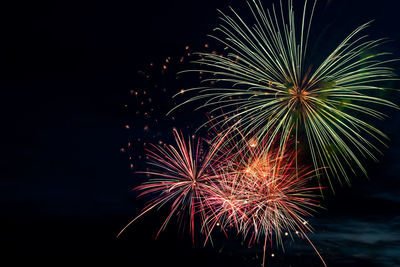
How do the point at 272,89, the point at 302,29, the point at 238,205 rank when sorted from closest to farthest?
the point at 302,29, the point at 272,89, the point at 238,205

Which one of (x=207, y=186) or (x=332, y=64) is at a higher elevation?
(x=332, y=64)

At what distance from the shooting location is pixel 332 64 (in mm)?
13859

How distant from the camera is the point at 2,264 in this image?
19250 centimetres

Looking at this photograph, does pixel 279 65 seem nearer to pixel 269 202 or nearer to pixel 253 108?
pixel 253 108

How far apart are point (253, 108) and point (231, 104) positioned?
846 mm

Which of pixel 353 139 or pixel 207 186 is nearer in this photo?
pixel 353 139

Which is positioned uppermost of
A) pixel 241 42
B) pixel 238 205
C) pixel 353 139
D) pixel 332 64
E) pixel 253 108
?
pixel 241 42

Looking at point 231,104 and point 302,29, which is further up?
point 302,29

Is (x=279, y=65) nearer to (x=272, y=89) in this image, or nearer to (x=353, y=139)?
(x=272, y=89)

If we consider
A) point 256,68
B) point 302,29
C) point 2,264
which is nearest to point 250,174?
point 256,68

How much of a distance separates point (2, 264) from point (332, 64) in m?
216

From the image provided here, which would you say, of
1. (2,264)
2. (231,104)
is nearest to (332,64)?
(231,104)

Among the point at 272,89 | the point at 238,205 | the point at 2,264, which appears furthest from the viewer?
the point at 2,264

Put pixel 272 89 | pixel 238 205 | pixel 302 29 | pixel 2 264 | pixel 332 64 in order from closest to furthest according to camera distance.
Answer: pixel 302 29
pixel 332 64
pixel 272 89
pixel 238 205
pixel 2 264
